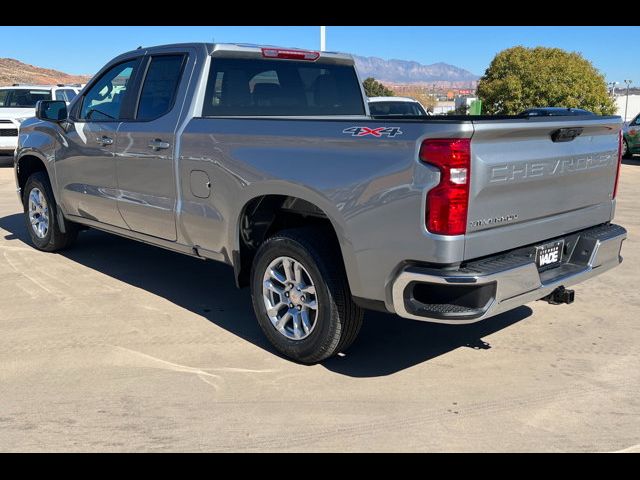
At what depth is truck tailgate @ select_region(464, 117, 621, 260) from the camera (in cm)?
346

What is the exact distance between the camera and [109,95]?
19.4ft

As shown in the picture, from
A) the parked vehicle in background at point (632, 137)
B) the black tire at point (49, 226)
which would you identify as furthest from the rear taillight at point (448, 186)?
the parked vehicle in background at point (632, 137)

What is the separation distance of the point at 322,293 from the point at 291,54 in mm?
2408

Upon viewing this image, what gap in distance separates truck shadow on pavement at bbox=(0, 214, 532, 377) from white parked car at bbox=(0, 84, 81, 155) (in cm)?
1000

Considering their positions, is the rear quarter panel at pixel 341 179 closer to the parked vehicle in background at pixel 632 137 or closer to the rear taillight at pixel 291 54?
the rear taillight at pixel 291 54

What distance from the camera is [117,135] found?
5539mm

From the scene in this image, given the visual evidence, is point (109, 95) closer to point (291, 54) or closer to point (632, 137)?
point (291, 54)

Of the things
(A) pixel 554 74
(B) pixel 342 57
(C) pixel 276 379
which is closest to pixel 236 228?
(C) pixel 276 379

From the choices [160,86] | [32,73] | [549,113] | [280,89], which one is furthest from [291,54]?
[32,73]

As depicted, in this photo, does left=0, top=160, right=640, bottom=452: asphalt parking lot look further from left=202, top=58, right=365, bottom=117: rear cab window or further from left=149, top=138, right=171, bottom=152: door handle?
left=202, top=58, right=365, bottom=117: rear cab window

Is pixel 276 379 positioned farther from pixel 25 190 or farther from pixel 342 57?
pixel 25 190

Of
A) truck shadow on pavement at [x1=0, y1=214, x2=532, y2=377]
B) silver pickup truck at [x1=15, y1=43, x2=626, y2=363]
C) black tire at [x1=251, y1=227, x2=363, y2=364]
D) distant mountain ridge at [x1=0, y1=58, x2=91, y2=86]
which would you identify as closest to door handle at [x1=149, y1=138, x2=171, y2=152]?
silver pickup truck at [x1=15, y1=43, x2=626, y2=363]

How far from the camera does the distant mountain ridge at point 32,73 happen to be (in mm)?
62716

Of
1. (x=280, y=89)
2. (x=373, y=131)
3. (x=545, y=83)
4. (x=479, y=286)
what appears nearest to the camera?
(x=479, y=286)
